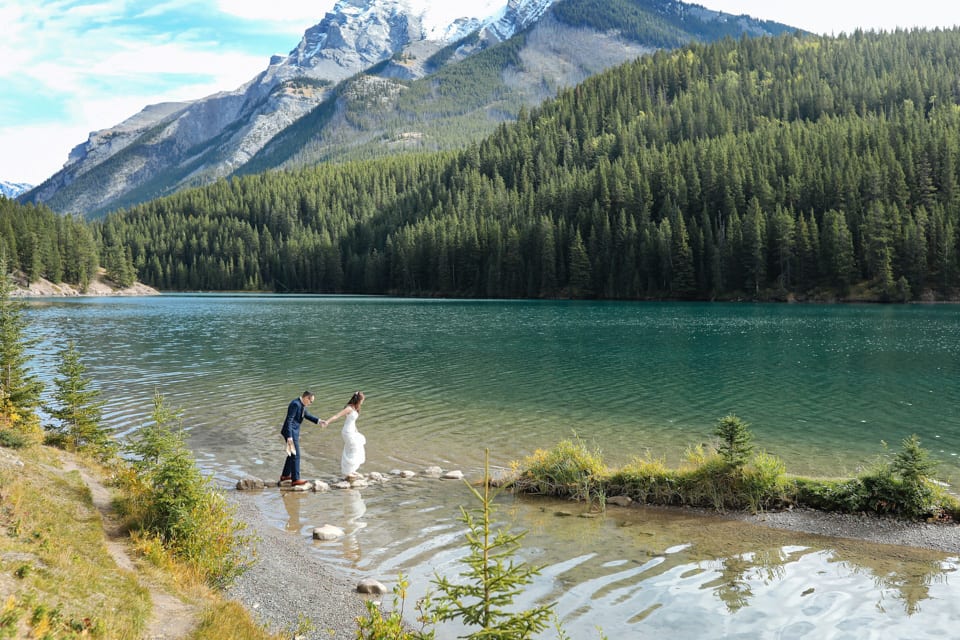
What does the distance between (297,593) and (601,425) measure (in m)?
18.8

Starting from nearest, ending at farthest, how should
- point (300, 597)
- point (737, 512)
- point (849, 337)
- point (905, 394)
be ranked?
point (300, 597) → point (737, 512) → point (905, 394) → point (849, 337)

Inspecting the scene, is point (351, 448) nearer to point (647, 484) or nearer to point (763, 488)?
point (647, 484)

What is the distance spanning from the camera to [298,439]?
2081cm

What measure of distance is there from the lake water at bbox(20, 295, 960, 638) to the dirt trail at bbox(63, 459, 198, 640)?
Result: 13.8ft

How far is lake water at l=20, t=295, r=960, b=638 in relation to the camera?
38.8ft

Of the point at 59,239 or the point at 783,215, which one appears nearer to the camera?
the point at 783,215

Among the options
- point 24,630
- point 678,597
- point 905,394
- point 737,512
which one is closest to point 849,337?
point 905,394

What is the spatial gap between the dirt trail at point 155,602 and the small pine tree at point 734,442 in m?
13.8

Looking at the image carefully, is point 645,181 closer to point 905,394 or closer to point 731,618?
point 905,394

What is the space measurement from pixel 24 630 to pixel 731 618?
35.0 ft

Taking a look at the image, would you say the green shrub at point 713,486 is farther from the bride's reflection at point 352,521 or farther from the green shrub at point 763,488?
the bride's reflection at point 352,521

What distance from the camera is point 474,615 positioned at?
22.3 ft

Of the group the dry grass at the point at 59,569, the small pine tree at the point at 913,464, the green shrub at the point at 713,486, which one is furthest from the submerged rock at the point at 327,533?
the small pine tree at the point at 913,464

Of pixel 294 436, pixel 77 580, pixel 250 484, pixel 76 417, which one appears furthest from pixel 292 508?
pixel 76 417
